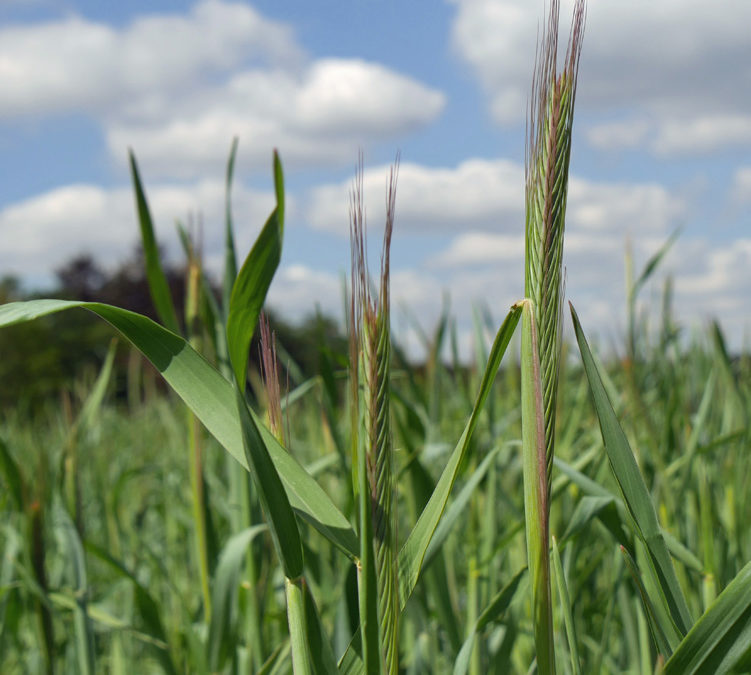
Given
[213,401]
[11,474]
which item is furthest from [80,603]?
[213,401]

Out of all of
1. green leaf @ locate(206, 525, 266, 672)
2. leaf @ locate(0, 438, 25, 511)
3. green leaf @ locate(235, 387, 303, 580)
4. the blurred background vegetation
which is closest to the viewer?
green leaf @ locate(235, 387, 303, 580)

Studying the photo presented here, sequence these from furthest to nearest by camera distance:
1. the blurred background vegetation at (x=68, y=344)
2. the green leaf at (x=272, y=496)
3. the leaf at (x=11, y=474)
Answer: the blurred background vegetation at (x=68, y=344), the leaf at (x=11, y=474), the green leaf at (x=272, y=496)

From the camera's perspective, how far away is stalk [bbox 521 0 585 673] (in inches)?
17.2

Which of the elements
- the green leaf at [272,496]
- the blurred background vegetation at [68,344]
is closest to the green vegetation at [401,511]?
the green leaf at [272,496]

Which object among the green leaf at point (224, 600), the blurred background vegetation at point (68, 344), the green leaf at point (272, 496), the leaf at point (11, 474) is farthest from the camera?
the blurred background vegetation at point (68, 344)

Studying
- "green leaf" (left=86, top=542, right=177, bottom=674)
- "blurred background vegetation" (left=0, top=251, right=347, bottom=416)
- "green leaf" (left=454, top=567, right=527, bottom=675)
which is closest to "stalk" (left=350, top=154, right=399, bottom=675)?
"green leaf" (left=454, top=567, right=527, bottom=675)

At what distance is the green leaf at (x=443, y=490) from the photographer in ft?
1.54

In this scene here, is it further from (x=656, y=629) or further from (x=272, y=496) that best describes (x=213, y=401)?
(x=656, y=629)

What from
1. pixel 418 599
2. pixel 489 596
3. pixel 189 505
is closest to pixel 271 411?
pixel 418 599

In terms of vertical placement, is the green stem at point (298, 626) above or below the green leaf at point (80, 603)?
above

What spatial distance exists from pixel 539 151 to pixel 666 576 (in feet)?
0.97

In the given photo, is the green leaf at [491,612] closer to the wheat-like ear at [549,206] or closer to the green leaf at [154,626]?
the wheat-like ear at [549,206]

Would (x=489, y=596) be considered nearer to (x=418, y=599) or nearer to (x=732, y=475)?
(x=418, y=599)

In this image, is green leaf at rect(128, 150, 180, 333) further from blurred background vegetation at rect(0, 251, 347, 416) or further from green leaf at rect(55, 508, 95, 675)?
blurred background vegetation at rect(0, 251, 347, 416)
